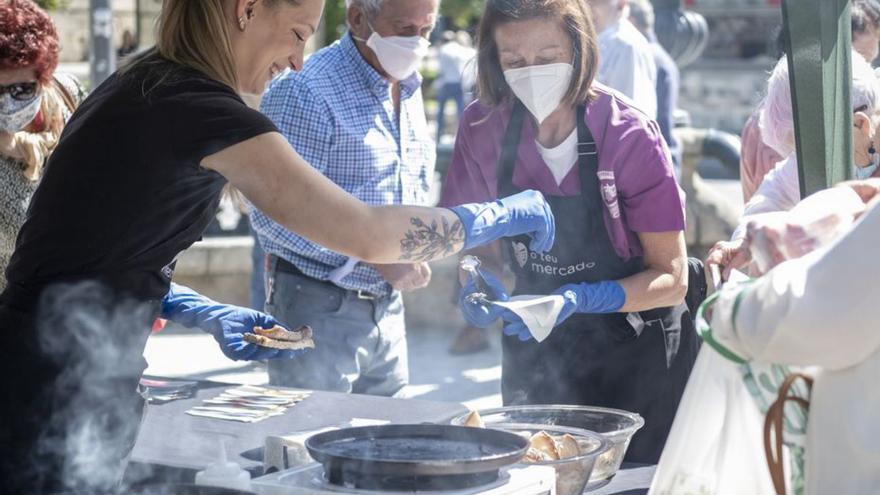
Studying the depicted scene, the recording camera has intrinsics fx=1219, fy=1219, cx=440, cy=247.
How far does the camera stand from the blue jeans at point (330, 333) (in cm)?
348

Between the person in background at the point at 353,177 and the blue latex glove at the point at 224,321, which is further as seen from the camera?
the person in background at the point at 353,177

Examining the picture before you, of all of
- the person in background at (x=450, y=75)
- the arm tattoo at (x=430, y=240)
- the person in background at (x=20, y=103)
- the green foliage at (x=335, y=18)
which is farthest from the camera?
the green foliage at (x=335, y=18)

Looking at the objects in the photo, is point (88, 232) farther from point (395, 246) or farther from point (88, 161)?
point (395, 246)

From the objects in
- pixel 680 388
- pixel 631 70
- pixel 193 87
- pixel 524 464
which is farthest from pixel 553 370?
pixel 631 70

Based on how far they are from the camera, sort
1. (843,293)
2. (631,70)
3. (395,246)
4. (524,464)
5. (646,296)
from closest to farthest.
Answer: (843,293), (524,464), (395,246), (646,296), (631,70)

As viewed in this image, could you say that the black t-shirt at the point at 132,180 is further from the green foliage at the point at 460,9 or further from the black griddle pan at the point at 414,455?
the green foliage at the point at 460,9

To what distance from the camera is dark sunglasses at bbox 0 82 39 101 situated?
341cm

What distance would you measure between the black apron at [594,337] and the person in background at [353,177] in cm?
48

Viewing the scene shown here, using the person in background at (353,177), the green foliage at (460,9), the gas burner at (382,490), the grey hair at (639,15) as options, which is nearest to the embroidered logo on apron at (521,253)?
the person in background at (353,177)

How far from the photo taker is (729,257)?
2258mm

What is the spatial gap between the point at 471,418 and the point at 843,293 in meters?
0.98

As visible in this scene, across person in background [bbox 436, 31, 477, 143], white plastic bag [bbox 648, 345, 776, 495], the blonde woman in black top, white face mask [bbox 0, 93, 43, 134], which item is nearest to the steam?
the blonde woman in black top

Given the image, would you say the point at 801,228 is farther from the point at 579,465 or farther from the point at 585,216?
the point at 585,216

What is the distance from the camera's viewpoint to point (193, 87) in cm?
218
